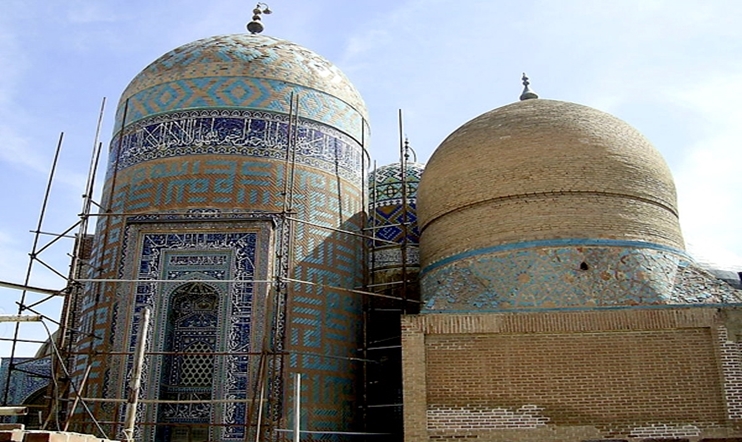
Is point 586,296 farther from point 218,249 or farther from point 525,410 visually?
point 218,249

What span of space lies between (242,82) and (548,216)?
4852mm

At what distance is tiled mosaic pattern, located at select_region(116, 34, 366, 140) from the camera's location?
10.1m

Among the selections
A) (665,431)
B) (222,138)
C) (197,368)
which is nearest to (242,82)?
(222,138)

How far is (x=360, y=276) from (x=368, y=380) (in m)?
1.51

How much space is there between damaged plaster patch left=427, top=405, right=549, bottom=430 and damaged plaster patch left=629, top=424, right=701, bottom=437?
945 mm

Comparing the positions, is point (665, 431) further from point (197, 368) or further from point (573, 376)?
point (197, 368)

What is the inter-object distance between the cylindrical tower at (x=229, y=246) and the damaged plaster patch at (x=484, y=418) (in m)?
2.01

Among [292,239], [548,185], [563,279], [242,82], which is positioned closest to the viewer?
[563,279]

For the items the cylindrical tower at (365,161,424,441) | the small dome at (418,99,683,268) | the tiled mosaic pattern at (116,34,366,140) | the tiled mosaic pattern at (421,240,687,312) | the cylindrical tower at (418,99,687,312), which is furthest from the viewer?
the tiled mosaic pattern at (116,34,366,140)

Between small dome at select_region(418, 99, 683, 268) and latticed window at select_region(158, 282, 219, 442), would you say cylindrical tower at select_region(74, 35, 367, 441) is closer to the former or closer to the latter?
latticed window at select_region(158, 282, 219, 442)

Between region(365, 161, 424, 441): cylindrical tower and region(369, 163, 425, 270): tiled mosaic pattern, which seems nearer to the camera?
region(365, 161, 424, 441): cylindrical tower

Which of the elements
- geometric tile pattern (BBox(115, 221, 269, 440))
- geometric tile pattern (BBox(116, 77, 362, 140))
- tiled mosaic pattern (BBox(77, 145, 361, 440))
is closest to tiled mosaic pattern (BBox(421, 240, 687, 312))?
tiled mosaic pattern (BBox(77, 145, 361, 440))

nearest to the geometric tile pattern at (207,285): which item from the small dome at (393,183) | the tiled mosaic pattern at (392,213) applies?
the tiled mosaic pattern at (392,213)

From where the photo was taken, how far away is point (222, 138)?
32.0ft
